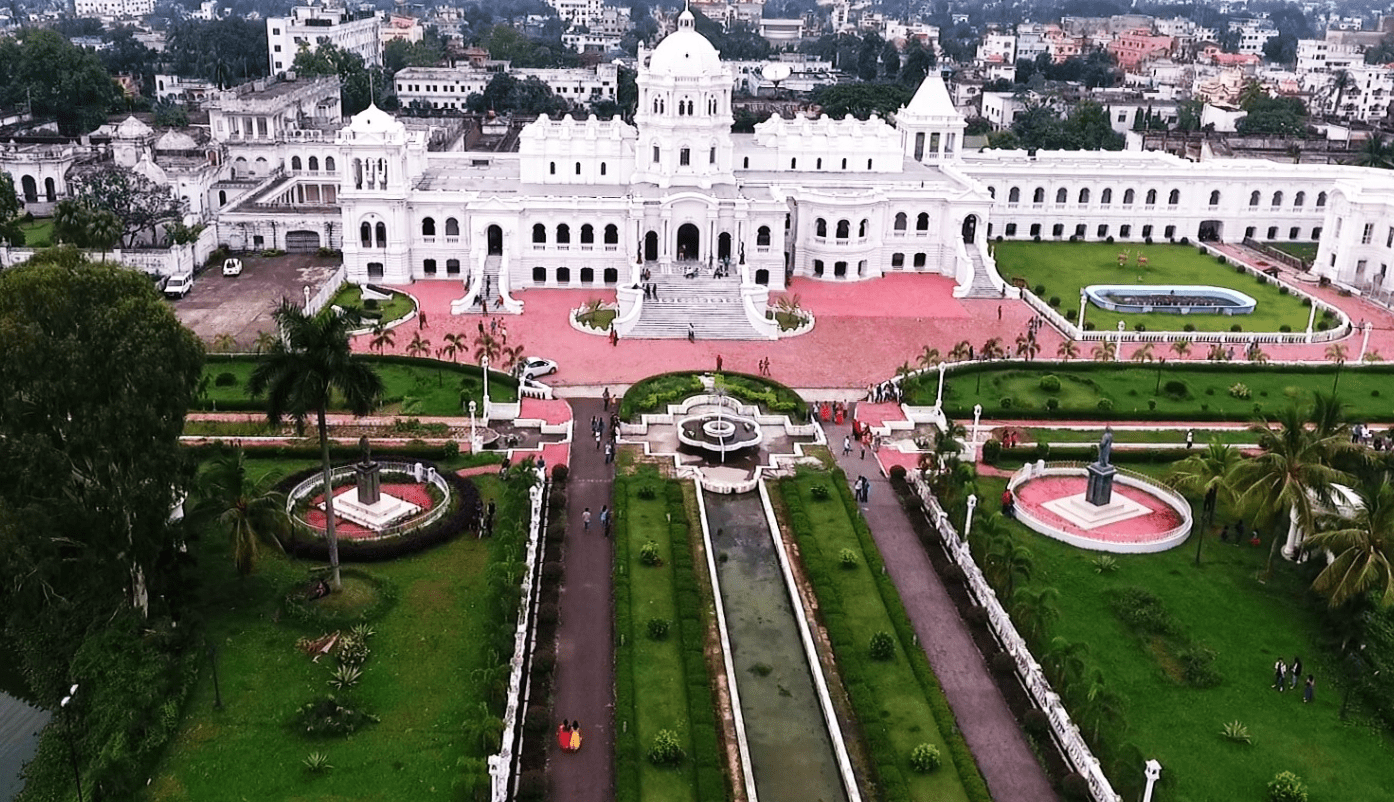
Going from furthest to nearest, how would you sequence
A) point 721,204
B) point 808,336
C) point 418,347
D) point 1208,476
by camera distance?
1. point 721,204
2. point 808,336
3. point 418,347
4. point 1208,476

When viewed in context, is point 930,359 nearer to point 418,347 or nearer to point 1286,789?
point 418,347

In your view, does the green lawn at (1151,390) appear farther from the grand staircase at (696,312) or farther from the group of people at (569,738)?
the group of people at (569,738)

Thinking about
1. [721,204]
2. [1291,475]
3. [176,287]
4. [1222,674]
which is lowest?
[1222,674]

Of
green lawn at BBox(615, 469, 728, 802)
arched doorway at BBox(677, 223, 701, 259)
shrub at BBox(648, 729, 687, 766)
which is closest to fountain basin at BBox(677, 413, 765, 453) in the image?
green lawn at BBox(615, 469, 728, 802)

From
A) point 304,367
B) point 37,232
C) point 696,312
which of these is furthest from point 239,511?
point 37,232

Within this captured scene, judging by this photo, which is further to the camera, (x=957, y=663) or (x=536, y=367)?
(x=536, y=367)

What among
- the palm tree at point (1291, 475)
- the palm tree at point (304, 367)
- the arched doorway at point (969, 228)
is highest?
the palm tree at point (304, 367)

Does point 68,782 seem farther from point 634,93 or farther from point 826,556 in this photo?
point 634,93

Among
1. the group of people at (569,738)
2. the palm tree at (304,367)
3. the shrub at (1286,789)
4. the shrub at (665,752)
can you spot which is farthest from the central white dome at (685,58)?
the shrub at (1286,789)

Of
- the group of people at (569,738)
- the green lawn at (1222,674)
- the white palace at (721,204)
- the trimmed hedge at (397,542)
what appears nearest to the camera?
the green lawn at (1222,674)
